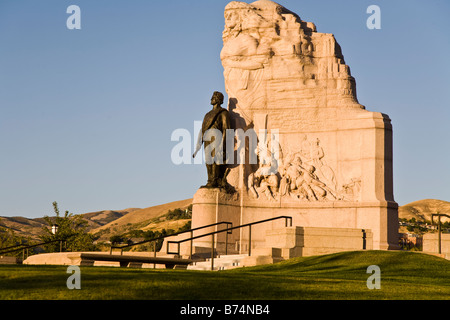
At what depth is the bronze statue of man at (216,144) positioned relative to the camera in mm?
27656

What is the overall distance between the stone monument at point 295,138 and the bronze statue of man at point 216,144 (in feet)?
1.50

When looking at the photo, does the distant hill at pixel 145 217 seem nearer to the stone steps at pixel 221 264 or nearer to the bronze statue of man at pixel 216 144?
the bronze statue of man at pixel 216 144

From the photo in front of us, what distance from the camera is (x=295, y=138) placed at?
2789 centimetres

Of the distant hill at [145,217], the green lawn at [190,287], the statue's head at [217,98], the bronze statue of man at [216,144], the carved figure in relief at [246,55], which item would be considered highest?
the carved figure in relief at [246,55]

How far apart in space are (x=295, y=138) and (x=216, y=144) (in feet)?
9.68

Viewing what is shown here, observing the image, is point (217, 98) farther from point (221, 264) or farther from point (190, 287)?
point (190, 287)

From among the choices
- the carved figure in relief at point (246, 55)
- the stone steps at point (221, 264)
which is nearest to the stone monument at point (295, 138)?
the carved figure in relief at point (246, 55)

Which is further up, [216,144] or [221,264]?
[216,144]

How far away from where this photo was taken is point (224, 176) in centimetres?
2772

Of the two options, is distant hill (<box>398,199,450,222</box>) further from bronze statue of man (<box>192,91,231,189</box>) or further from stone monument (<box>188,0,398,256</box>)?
bronze statue of man (<box>192,91,231,189</box>)

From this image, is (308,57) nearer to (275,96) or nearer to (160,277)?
(275,96)

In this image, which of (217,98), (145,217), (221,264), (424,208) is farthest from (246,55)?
(145,217)
